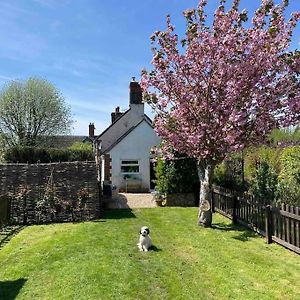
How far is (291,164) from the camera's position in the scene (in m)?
13.9

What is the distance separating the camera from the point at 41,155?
2812 centimetres

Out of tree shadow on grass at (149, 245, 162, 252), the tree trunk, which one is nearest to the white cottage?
the tree trunk

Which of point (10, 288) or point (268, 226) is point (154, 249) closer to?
point (268, 226)

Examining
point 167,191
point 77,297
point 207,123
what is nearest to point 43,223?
point 167,191

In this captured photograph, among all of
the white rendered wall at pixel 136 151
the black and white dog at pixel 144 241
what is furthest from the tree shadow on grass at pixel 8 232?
the white rendered wall at pixel 136 151

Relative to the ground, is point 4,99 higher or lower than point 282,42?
higher

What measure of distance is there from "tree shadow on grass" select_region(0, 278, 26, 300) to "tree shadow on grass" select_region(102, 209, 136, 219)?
25.2ft

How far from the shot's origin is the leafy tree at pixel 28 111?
35.7 metres

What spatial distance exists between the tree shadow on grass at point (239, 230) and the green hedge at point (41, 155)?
17.2m

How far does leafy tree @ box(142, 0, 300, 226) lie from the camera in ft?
36.1

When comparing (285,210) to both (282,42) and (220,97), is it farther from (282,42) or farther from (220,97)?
(282,42)

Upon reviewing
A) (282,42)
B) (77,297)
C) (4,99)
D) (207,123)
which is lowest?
(77,297)

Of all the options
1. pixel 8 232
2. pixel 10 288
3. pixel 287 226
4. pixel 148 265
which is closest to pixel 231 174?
pixel 287 226

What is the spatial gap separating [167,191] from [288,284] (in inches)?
469
